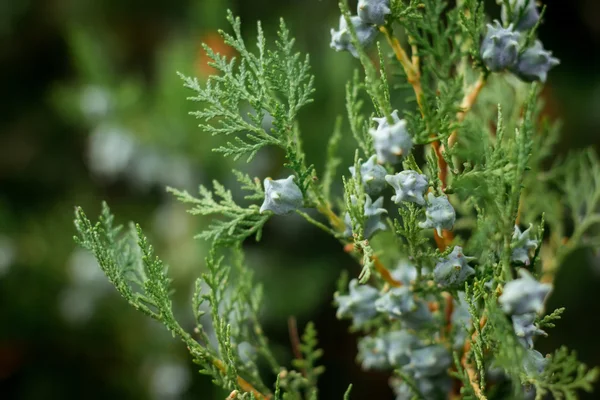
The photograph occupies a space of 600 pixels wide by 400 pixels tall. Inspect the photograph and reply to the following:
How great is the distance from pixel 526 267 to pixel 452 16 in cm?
28

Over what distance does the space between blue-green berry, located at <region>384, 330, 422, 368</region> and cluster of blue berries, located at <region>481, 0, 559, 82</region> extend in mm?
317

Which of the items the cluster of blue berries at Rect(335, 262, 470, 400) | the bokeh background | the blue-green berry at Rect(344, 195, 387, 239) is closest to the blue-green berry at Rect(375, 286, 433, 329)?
the cluster of blue berries at Rect(335, 262, 470, 400)

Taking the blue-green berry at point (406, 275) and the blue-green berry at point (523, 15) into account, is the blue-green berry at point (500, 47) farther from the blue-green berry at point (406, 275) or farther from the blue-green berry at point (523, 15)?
the blue-green berry at point (406, 275)

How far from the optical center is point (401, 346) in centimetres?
73

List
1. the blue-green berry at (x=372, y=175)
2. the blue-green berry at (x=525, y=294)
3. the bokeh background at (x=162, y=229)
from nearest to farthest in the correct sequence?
the blue-green berry at (x=525, y=294), the blue-green berry at (x=372, y=175), the bokeh background at (x=162, y=229)

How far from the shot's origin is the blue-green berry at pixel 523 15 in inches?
25.0

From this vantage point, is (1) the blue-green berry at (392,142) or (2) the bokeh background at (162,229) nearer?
(1) the blue-green berry at (392,142)

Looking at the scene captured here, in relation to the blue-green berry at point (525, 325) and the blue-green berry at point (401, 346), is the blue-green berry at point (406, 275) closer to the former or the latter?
the blue-green berry at point (401, 346)

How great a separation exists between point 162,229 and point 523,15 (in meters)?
1.37

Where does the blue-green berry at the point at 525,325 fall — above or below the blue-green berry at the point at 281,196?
below

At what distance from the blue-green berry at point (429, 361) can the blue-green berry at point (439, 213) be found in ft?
0.63

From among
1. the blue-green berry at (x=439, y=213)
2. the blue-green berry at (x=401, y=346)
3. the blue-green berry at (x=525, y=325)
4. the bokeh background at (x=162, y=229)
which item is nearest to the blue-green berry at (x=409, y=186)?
the blue-green berry at (x=439, y=213)

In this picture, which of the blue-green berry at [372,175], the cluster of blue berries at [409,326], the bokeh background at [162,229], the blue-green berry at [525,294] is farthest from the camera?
the bokeh background at [162,229]

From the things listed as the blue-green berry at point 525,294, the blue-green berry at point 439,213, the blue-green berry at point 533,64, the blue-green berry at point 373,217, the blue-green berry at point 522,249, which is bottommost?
the blue-green berry at point 525,294
